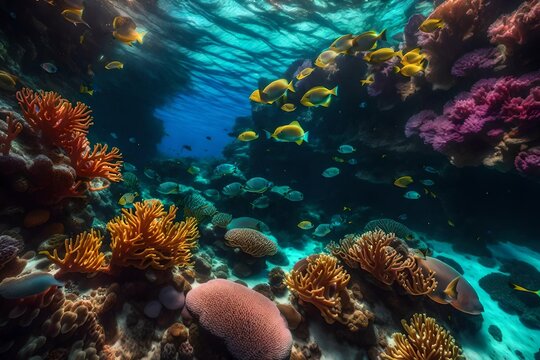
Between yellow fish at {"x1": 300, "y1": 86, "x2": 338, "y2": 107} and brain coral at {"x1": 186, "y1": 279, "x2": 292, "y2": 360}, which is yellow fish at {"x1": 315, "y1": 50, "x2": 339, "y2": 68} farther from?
brain coral at {"x1": 186, "y1": 279, "x2": 292, "y2": 360}

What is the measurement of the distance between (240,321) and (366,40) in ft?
19.9

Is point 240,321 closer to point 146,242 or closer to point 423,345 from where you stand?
point 146,242

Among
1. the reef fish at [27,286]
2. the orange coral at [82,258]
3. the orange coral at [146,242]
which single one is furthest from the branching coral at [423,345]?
the reef fish at [27,286]

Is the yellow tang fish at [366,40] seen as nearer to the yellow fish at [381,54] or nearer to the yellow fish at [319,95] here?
the yellow fish at [381,54]

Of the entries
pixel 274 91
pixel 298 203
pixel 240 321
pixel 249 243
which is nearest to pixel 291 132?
pixel 274 91

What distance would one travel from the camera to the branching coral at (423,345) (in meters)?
3.75

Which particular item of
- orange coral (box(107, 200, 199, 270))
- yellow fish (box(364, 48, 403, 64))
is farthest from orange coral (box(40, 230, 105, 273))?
yellow fish (box(364, 48, 403, 64))

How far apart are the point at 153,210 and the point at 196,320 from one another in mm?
1586

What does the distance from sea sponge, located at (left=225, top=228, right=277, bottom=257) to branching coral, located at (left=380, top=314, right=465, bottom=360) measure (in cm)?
333

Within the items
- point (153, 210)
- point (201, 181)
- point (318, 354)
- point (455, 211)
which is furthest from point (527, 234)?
point (201, 181)

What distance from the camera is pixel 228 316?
11.5 ft

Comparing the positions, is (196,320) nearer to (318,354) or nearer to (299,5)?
(318,354)

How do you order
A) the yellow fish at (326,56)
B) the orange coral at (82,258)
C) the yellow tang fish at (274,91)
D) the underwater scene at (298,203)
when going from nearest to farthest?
the orange coral at (82,258) → the underwater scene at (298,203) → the yellow tang fish at (274,91) → the yellow fish at (326,56)

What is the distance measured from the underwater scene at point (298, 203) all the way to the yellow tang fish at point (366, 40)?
0.04m
